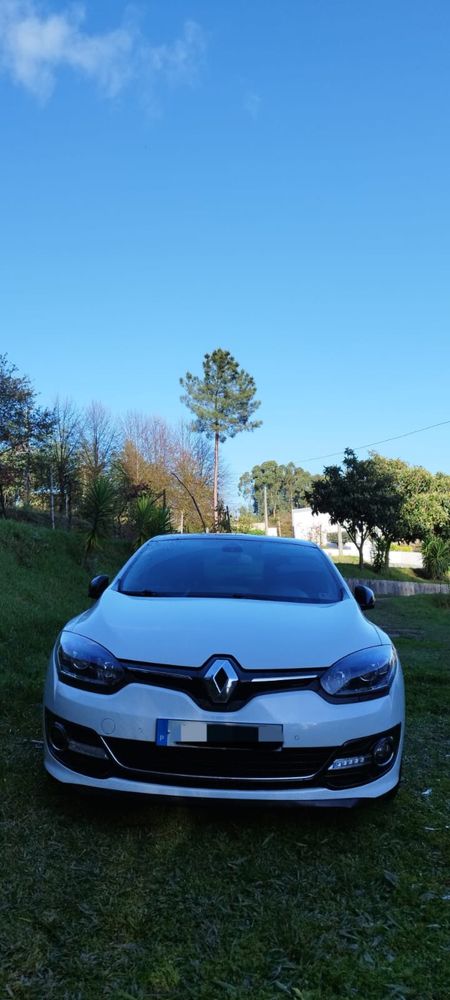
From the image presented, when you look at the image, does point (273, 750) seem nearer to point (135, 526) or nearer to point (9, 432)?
point (135, 526)

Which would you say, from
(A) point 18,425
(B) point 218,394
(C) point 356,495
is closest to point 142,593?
(A) point 18,425

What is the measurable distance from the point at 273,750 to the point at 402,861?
0.64 m

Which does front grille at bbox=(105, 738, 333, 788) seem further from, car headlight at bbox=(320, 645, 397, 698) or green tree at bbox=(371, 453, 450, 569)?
green tree at bbox=(371, 453, 450, 569)

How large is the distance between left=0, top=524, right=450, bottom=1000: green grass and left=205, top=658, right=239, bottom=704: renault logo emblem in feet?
1.33

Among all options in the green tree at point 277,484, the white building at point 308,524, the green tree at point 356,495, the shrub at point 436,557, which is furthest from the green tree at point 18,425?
the green tree at point 277,484

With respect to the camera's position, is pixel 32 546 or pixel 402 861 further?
pixel 32 546

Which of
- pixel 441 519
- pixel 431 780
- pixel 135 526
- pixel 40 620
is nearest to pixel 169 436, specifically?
pixel 441 519

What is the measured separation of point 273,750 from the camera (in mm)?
2373

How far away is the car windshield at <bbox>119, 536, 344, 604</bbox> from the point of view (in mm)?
3424

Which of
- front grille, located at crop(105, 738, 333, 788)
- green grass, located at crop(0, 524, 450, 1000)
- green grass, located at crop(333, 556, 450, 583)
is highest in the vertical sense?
front grille, located at crop(105, 738, 333, 788)

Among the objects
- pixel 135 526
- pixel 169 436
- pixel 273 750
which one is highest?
pixel 169 436

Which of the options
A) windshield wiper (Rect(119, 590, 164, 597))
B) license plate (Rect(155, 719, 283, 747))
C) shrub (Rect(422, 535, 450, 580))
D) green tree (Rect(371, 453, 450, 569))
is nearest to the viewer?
license plate (Rect(155, 719, 283, 747))

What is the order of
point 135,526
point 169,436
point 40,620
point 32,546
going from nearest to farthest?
point 40,620
point 32,546
point 135,526
point 169,436

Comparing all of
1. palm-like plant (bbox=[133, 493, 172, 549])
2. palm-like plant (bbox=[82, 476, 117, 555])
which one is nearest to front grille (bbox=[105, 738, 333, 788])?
palm-like plant (bbox=[82, 476, 117, 555])
